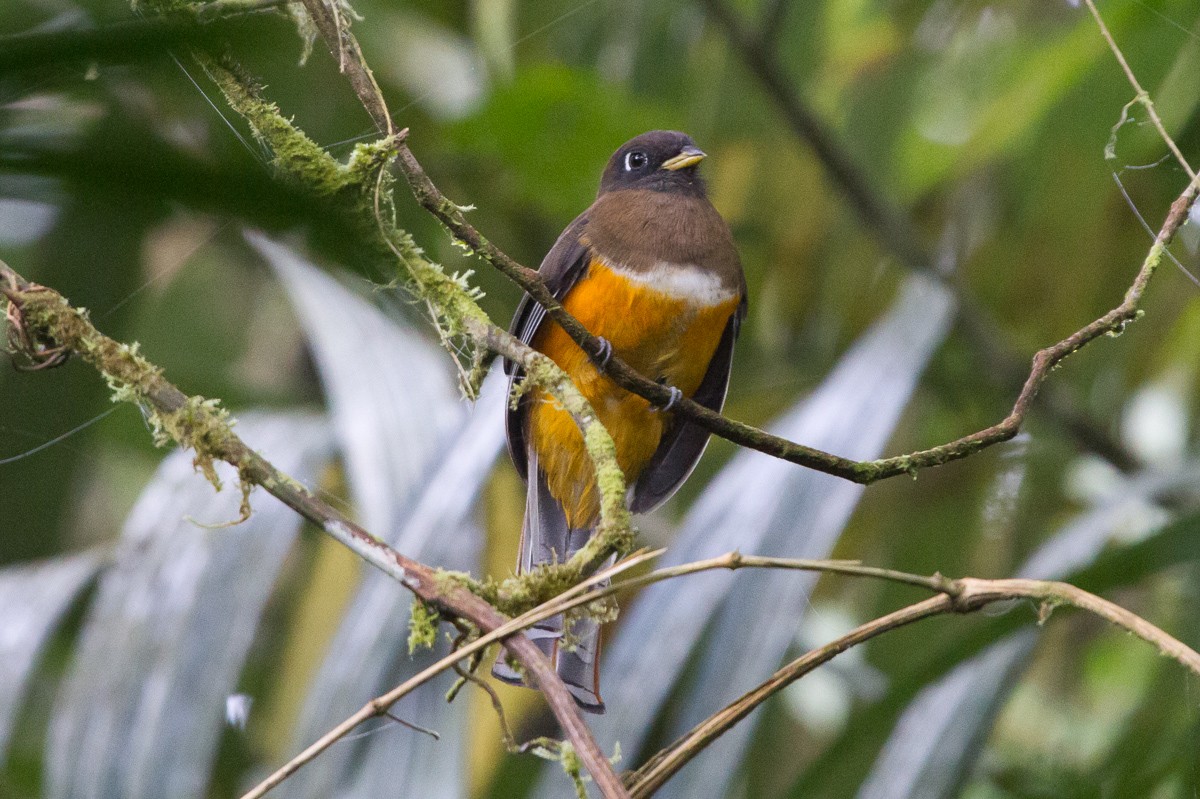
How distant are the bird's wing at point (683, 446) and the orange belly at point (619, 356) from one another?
0.11 ft

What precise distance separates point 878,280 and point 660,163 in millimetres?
1503

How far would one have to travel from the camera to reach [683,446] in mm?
2430

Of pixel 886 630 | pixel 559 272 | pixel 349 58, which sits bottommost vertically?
pixel 886 630

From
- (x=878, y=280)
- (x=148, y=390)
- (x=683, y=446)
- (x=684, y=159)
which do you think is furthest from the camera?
(x=878, y=280)

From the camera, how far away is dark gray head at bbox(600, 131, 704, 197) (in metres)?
2.68

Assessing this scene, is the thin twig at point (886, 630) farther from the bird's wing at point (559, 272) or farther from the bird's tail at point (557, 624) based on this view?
the bird's wing at point (559, 272)

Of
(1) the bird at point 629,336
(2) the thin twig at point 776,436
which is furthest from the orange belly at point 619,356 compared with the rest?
(2) the thin twig at point 776,436

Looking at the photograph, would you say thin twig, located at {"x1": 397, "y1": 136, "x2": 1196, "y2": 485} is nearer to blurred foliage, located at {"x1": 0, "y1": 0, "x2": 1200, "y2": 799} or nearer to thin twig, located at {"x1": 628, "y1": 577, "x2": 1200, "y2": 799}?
thin twig, located at {"x1": 628, "y1": 577, "x2": 1200, "y2": 799}

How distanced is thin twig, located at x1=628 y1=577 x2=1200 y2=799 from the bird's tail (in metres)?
0.27

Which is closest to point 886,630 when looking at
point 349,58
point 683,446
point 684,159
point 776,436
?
point 776,436

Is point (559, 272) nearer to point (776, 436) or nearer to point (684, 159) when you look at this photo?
point (684, 159)

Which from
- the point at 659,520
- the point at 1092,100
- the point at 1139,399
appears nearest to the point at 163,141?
the point at 1092,100

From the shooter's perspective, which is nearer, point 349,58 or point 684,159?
point 349,58

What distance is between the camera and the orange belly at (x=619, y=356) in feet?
8.08
